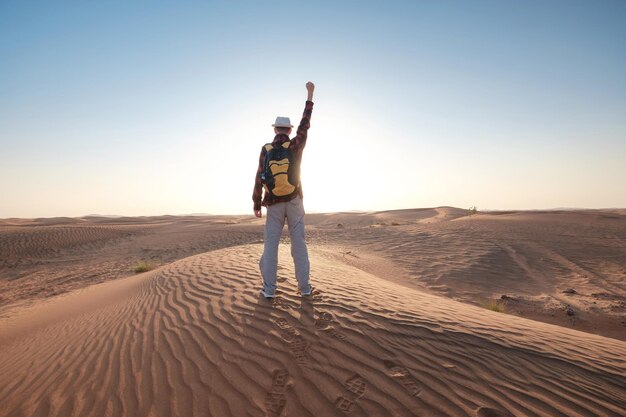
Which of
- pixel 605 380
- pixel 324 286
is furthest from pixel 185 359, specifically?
pixel 605 380

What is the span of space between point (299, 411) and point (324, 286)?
8.55ft

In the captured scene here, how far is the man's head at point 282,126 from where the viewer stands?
3.81m

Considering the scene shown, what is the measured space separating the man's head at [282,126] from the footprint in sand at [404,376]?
2.78 m

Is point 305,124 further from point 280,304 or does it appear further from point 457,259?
point 457,259

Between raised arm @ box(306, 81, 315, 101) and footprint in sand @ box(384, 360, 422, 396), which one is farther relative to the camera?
raised arm @ box(306, 81, 315, 101)

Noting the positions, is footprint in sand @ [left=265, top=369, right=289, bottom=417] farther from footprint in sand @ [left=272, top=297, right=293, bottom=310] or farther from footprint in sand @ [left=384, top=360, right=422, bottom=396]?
footprint in sand @ [left=272, top=297, right=293, bottom=310]

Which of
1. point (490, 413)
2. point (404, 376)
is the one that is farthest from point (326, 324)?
point (490, 413)

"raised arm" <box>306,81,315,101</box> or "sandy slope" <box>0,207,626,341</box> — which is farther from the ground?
"raised arm" <box>306,81,315,101</box>

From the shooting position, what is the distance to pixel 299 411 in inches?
84.2

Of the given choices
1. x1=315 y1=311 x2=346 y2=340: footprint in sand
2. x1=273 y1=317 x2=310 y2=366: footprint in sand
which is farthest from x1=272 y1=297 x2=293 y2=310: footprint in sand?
x1=315 y1=311 x2=346 y2=340: footprint in sand

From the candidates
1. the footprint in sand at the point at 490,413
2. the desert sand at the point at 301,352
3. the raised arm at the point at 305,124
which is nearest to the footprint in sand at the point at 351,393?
the desert sand at the point at 301,352

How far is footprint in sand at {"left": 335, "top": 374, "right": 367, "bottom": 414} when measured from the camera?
2188 millimetres

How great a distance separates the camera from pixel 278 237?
3939 millimetres

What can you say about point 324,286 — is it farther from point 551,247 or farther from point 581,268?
point 551,247
